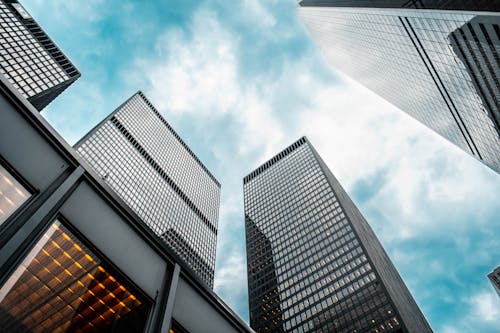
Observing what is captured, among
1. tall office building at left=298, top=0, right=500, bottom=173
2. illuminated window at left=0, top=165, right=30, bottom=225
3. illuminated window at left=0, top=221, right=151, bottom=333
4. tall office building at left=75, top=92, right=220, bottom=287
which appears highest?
tall office building at left=75, top=92, right=220, bottom=287

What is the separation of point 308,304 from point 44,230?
4249 inches

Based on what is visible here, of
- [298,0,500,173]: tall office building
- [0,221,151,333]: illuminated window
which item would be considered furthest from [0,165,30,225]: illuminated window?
[298,0,500,173]: tall office building

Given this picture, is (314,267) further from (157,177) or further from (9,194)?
(9,194)

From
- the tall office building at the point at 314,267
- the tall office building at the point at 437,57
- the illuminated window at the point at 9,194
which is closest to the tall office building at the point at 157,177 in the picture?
the tall office building at the point at 314,267

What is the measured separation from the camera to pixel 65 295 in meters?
10.2

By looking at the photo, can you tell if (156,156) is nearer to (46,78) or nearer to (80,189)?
(46,78)

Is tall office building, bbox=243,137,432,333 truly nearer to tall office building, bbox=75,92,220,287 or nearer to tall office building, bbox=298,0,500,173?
tall office building, bbox=75,92,220,287

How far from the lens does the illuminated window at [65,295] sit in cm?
888

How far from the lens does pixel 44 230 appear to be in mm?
9891

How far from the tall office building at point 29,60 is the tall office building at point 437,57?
3472 inches

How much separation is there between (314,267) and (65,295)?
373ft

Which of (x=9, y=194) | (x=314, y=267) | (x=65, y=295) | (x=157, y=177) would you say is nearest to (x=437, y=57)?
(x=65, y=295)

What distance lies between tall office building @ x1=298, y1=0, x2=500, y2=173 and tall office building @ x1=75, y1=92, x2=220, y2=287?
79.2m

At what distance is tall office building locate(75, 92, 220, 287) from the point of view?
380ft
